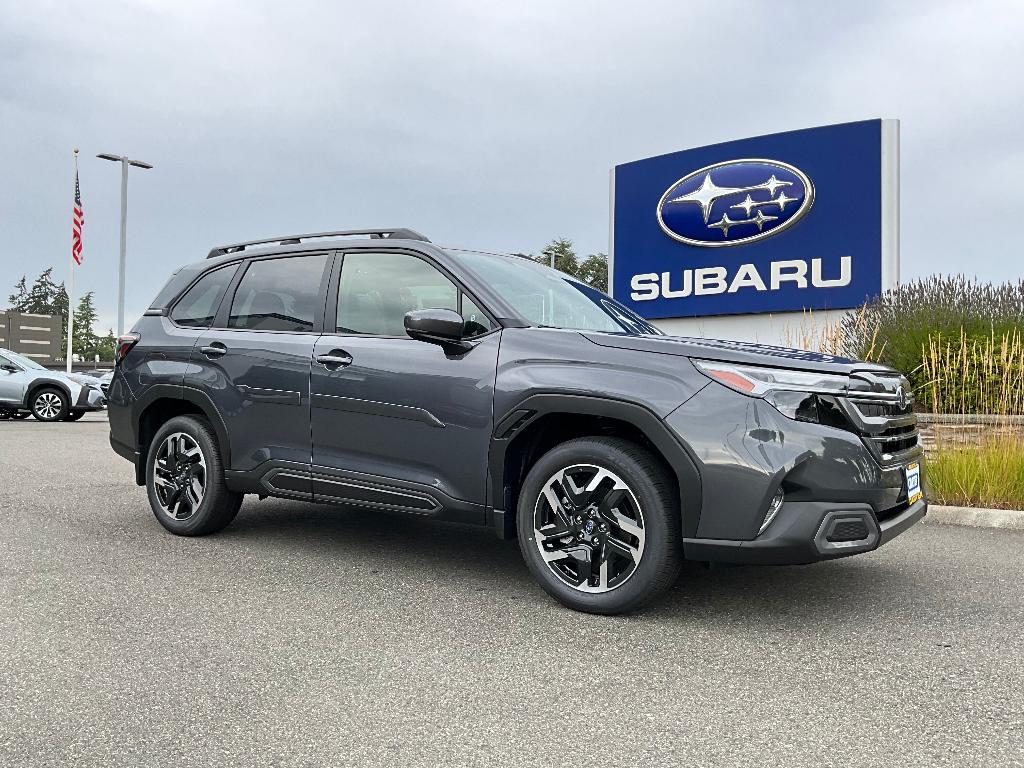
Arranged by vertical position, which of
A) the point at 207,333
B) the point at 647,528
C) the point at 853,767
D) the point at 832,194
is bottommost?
the point at 853,767

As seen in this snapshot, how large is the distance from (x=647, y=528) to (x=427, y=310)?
1.45 meters

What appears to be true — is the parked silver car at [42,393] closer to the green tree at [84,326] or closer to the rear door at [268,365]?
the rear door at [268,365]

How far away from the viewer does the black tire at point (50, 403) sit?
19.8m

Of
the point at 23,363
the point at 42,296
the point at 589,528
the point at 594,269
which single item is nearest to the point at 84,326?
the point at 42,296

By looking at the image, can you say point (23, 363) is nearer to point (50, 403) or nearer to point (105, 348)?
point (50, 403)

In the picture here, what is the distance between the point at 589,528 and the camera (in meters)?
4.18

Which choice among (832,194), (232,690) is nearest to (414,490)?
(232,690)

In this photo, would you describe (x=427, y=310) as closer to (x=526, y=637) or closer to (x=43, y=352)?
(x=526, y=637)

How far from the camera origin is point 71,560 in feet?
17.2

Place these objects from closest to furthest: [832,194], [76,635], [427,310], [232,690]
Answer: [232,690]
[76,635]
[427,310]
[832,194]

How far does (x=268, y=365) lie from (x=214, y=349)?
532 mm

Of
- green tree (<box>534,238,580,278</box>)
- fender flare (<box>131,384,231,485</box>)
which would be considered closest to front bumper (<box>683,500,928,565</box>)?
fender flare (<box>131,384,231,485</box>)

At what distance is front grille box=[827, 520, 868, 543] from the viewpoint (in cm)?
381

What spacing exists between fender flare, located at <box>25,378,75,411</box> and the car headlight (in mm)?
19068
